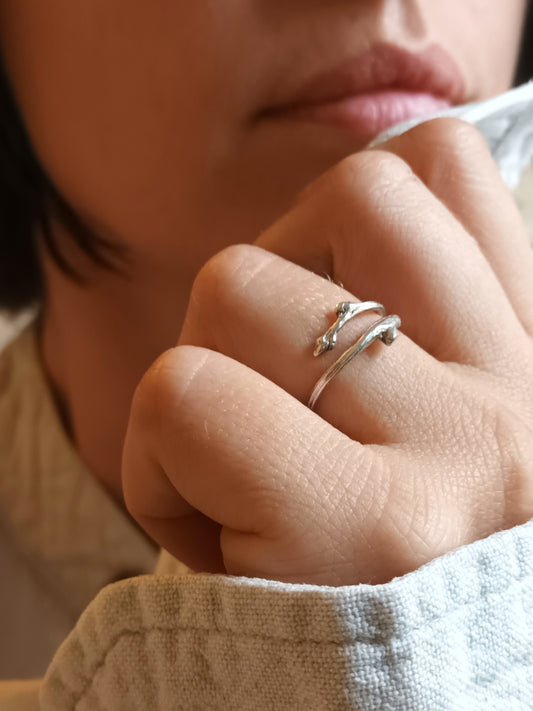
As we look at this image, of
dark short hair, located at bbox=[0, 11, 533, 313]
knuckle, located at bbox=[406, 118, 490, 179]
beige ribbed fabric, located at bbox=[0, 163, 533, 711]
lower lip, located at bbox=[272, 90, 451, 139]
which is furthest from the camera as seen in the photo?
dark short hair, located at bbox=[0, 11, 533, 313]

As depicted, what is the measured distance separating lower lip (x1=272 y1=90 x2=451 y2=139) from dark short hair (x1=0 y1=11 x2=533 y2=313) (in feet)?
0.75

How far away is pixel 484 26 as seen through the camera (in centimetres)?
45

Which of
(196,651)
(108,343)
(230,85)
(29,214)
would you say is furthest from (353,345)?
(29,214)

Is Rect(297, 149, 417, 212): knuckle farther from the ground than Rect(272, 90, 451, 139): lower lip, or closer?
closer

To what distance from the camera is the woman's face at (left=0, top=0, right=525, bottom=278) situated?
388 mm

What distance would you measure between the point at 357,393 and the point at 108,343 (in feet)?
1.52

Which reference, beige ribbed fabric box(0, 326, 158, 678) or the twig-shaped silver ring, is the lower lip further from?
beige ribbed fabric box(0, 326, 158, 678)

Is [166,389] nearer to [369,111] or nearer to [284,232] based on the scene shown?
[284,232]

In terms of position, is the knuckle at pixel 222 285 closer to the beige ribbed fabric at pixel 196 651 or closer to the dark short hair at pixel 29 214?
the beige ribbed fabric at pixel 196 651

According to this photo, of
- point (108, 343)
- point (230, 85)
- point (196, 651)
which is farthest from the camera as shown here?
point (108, 343)

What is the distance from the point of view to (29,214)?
2.31ft

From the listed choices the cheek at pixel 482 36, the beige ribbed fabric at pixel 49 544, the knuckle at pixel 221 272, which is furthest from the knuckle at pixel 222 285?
the beige ribbed fabric at pixel 49 544

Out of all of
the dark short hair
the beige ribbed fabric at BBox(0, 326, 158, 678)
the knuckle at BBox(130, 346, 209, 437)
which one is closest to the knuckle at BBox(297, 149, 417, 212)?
the knuckle at BBox(130, 346, 209, 437)

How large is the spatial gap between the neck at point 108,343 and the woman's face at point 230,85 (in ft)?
0.42
